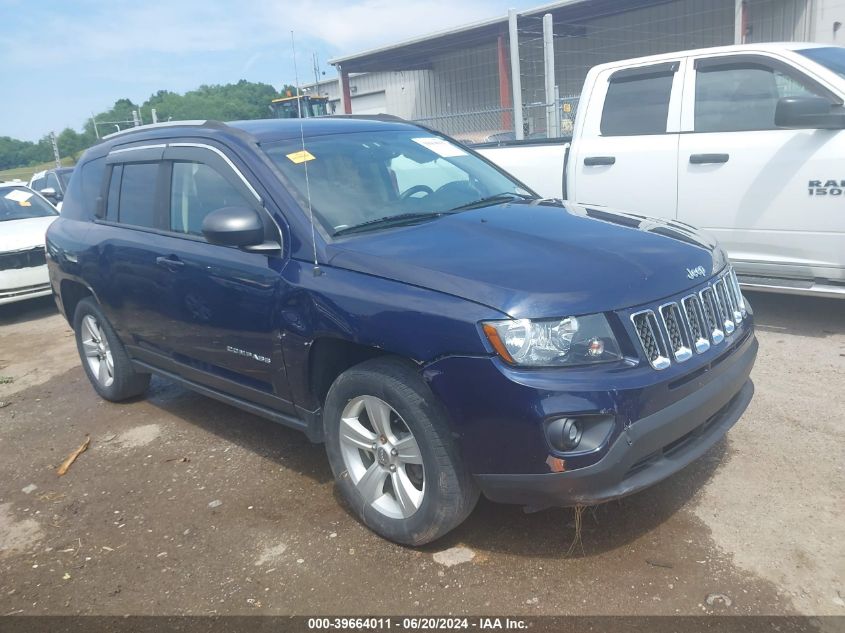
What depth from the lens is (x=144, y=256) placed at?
4.20 m

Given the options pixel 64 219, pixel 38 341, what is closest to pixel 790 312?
pixel 64 219

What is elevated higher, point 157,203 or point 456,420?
point 157,203

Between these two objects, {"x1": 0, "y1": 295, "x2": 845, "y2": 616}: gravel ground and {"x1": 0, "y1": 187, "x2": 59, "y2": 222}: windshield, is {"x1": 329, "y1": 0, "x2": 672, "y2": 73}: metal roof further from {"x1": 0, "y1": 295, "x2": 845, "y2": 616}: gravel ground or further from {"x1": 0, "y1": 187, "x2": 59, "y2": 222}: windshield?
{"x1": 0, "y1": 295, "x2": 845, "y2": 616}: gravel ground

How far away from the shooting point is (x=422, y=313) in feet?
9.05

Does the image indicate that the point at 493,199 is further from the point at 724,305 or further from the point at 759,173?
the point at 759,173

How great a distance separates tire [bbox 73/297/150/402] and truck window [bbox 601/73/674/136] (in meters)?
4.19

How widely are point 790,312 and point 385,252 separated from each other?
4.31 meters

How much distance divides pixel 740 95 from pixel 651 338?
→ 363 centimetres

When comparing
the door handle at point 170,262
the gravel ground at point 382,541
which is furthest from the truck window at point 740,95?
the door handle at point 170,262

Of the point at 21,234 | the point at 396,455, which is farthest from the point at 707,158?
the point at 21,234

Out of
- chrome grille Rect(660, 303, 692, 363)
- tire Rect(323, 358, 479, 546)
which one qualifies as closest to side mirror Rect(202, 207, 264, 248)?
tire Rect(323, 358, 479, 546)

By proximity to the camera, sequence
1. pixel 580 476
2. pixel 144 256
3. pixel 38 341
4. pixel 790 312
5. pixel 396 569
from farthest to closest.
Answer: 1. pixel 38 341
2. pixel 790 312
3. pixel 144 256
4. pixel 396 569
5. pixel 580 476

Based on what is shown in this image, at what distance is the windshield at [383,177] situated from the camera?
349cm

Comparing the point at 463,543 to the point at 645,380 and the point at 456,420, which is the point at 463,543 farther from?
the point at 645,380
